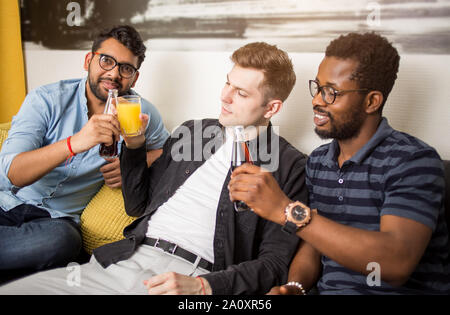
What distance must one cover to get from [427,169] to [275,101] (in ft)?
2.49

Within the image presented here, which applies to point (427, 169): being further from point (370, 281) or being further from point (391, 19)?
point (391, 19)

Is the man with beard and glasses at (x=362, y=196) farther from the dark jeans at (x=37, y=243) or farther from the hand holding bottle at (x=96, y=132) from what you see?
the dark jeans at (x=37, y=243)

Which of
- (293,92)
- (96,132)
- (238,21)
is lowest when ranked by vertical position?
(96,132)

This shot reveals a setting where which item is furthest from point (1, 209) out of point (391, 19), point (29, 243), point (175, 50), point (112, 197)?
point (391, 19)

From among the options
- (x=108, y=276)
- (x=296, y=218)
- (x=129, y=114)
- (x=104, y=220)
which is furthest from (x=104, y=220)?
(x=296, y=218)

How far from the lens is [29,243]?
5.62 feet

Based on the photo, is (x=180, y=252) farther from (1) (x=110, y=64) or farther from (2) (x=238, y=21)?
(2) (x=238, y=21)

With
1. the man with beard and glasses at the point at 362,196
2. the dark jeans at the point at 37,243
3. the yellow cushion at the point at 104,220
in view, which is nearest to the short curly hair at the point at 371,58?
the man with beard and glasses at the point at 362,196

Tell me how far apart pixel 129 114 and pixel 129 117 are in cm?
1

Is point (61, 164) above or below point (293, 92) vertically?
below

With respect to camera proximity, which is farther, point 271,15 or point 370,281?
point 271,15

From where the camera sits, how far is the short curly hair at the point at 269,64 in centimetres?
171

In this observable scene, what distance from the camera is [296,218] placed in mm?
1141

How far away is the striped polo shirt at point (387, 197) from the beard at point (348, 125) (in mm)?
74
